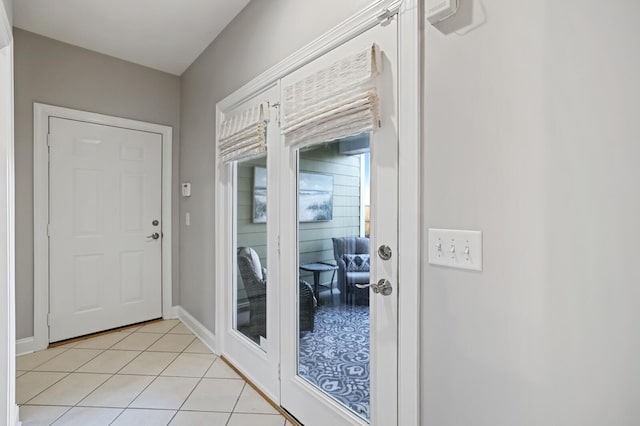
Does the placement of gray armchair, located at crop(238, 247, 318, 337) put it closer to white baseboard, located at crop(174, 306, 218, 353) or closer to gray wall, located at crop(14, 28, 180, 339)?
white baseboard, located at crop(174, 306, 218, 353)

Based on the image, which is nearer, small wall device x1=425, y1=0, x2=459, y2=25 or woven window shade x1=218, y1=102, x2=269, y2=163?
small wall device x1=425, y1=0, x2=459, y2=25

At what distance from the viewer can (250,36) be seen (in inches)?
88.7

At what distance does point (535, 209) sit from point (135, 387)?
8.28 feet

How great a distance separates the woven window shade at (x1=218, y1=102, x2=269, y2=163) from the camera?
203 cm

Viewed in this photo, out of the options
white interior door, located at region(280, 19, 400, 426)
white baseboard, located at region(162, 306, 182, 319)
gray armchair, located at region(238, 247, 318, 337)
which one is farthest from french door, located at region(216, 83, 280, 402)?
white baseboard, located at region(162, 306, 182, 319)

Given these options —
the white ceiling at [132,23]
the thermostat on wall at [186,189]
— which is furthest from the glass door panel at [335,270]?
the thermostat on wall at [186,189]

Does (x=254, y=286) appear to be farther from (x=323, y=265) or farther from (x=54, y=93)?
(x=54, y=93)

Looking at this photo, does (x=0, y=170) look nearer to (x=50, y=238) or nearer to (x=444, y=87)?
(x=50, y=238)

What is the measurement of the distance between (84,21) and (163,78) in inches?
35.3

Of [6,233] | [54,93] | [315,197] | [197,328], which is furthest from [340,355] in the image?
[54,93]

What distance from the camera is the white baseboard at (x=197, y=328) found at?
107 inches

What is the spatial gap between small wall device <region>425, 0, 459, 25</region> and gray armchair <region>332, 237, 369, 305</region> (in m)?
0.89

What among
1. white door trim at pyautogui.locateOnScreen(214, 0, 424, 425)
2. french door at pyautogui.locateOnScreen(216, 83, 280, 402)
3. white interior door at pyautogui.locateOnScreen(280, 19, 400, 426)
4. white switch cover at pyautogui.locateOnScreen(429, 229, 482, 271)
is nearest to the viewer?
white switch cover at pyautogui.locateOnScreen(429, 229, 482, 271)

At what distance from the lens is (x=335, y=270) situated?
1.66m
